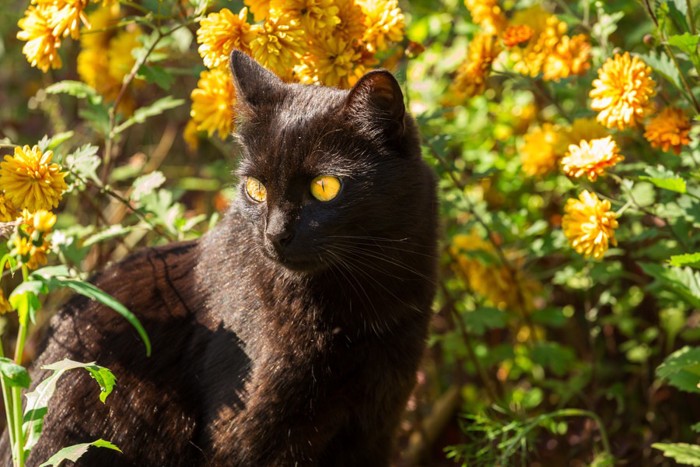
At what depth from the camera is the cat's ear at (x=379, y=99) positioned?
73.9 inches

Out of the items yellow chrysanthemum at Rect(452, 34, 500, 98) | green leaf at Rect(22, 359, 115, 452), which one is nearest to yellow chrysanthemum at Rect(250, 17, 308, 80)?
yellow chrysanthemum at Rect(452, 34, 500, 98)

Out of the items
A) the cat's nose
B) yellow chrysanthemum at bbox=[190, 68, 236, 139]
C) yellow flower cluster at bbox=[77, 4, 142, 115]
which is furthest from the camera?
yellow flower cluster at bbox=[77, 4, 142, 115]

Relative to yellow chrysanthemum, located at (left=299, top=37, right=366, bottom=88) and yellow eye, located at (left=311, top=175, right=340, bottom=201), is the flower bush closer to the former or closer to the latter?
yellow chrysanthemum, located at (left=299, top=37, right=366, bottom=88)

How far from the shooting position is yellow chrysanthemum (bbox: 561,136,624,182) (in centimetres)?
212

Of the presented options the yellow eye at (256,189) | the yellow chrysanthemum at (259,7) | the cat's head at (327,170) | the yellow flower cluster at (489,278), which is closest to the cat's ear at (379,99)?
the cat's head at (327,170)

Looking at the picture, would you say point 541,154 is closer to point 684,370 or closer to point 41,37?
point 684,370

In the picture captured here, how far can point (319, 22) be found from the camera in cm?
214

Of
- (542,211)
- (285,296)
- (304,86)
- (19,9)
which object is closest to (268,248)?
(285,296)

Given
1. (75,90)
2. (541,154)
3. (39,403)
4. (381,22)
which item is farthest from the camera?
(541,154)

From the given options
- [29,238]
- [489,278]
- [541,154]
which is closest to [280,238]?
[29,238]

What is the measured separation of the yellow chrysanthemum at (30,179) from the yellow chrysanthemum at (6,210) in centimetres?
2

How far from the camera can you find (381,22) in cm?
224

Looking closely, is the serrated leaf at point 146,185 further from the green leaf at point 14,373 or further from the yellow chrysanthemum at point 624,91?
the yellow chrysanthemum at point 624,91

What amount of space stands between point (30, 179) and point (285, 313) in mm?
646
